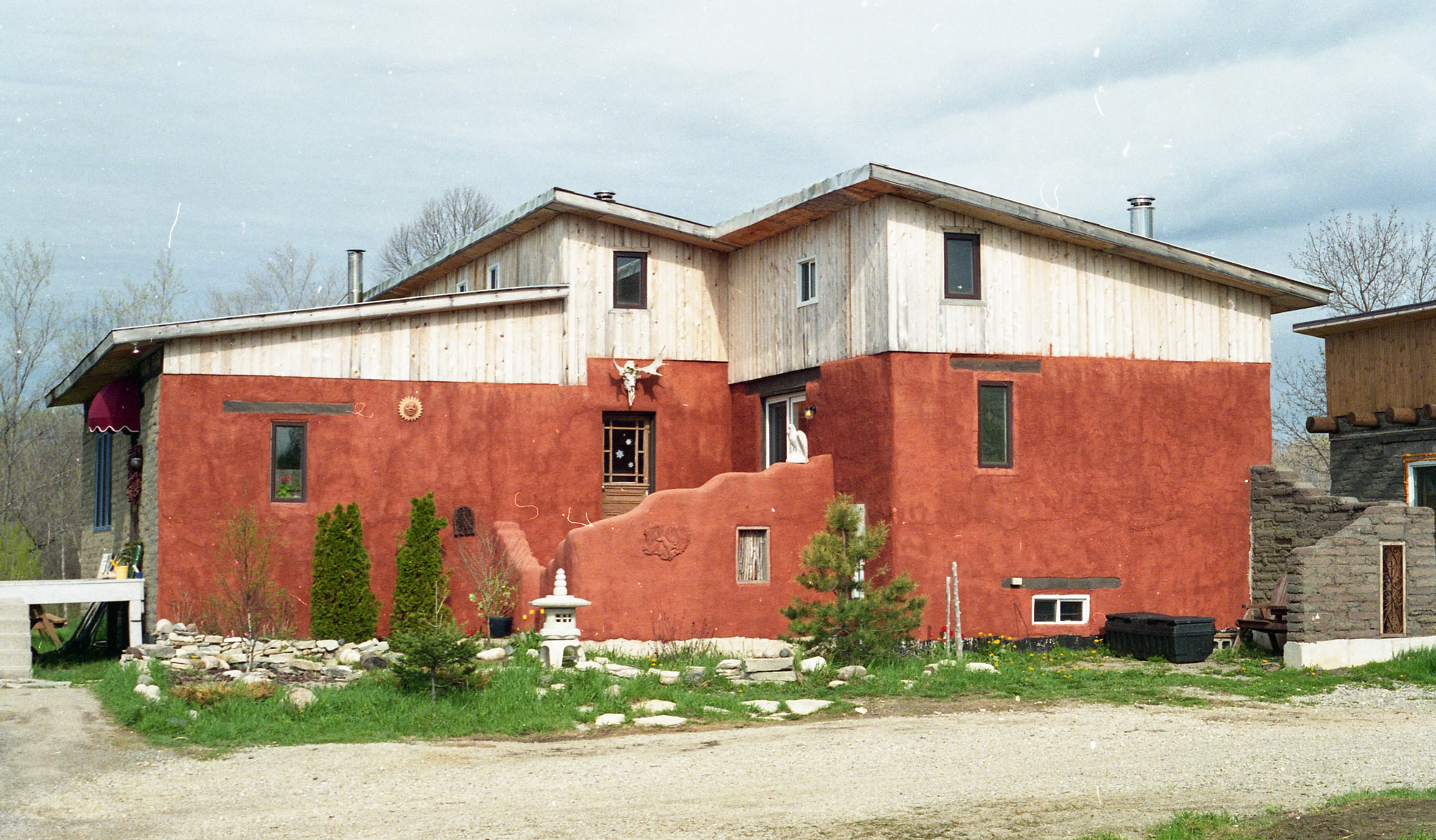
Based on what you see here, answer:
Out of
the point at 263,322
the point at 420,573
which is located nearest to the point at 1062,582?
the point at 420,573

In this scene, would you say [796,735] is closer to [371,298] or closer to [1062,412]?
[1062,412]

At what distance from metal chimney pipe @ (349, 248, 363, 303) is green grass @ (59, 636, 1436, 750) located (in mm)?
10379

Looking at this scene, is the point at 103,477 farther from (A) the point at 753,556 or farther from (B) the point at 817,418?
(B) the point at 817,418

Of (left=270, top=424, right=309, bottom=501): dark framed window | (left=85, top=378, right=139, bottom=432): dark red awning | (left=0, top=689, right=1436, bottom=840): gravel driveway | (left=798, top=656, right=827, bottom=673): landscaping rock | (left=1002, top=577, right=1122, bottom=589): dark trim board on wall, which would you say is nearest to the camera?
(left=0, top=689, right=1436, bottom=840): gravel driveway

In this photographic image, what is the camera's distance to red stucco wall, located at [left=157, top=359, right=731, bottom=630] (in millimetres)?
17641

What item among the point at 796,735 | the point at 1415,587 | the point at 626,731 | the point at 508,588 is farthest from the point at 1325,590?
the point at 508,588

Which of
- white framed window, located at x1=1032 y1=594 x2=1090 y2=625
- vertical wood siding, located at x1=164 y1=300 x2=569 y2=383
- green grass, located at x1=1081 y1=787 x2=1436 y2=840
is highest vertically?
vertical wood siding, located at x1=164 y1=300 x2=569 y2=383

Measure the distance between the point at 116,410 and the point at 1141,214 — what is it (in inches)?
626

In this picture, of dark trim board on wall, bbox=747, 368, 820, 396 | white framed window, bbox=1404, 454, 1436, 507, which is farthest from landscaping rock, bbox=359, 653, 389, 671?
white framed window, bbox=1404, 454, 1436, 507

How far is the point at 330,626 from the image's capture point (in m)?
17.6

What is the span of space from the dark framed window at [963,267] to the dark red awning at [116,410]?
12054 mm

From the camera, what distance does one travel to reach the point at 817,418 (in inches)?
760

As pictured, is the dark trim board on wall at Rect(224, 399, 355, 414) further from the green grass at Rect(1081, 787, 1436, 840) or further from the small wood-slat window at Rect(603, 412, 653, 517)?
the green grass at Rect(1081, 787, 1436, 840)

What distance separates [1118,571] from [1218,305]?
170 inches
